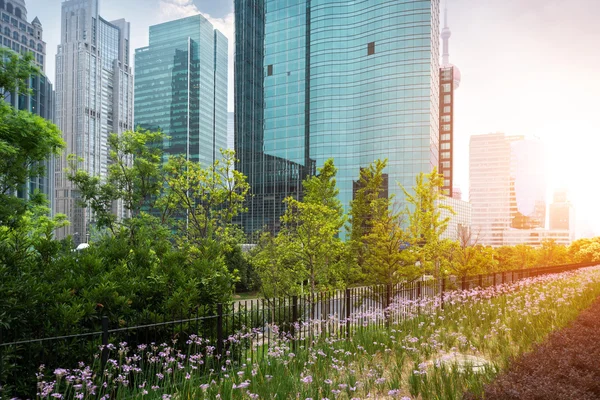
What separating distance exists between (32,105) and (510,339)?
89.8 metres

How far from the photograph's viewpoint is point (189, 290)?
7547 millimetres

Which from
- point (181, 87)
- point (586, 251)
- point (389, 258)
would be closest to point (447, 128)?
point (586, 251)

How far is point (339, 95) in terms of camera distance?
80500mm

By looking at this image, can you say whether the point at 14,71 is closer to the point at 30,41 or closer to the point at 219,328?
the point at 219,328

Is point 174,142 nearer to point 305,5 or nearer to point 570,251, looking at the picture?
point 305,5

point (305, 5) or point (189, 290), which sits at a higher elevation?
point (305, 5)

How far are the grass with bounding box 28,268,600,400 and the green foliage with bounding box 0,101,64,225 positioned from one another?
13023mm

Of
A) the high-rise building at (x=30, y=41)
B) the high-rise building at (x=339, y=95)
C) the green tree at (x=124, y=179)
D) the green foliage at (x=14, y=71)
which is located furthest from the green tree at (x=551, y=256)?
the high-rise building at (x=30, y=41)

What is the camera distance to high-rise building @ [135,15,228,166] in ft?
542

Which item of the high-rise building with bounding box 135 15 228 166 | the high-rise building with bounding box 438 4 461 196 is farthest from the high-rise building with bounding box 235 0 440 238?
the high-rise building with bounding box 135 15 228 166

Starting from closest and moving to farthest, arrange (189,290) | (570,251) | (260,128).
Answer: (189,290)
(570,251)
(260,128)

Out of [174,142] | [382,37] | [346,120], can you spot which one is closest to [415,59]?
[382,37]

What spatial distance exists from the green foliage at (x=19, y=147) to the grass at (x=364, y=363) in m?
13.0

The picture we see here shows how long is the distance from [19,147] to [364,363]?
1755 centimetres
